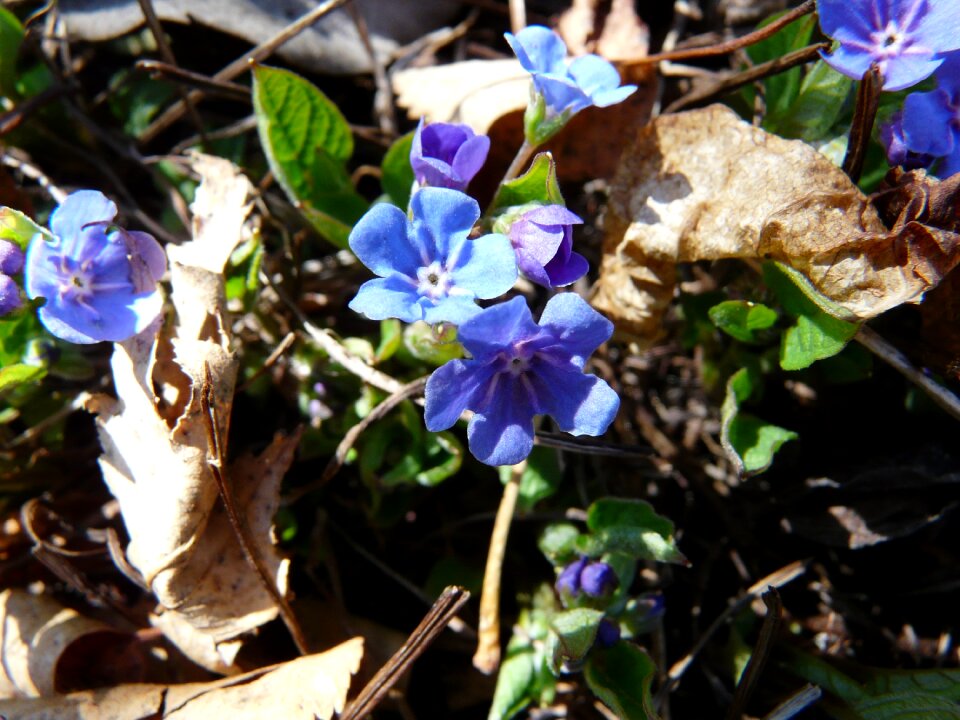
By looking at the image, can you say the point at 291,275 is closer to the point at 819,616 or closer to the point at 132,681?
the point at 132,681

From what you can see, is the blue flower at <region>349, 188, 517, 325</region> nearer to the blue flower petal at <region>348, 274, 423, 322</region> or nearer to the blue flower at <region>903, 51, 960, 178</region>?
the blue flower petal at <region>348, 274, 423, 322</region>

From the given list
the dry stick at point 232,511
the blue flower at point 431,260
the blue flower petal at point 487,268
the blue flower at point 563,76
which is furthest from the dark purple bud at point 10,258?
the blue flower at point 563,76

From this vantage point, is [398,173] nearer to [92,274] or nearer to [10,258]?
[92,274]

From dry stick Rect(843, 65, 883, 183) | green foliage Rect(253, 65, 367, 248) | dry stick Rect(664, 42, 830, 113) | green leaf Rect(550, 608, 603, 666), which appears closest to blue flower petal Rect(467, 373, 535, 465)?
green leaf Rect(550, 608, 603, 666)

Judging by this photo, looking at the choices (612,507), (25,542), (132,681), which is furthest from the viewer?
(25,542)

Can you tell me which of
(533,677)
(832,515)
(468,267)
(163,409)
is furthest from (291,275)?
(832,515)

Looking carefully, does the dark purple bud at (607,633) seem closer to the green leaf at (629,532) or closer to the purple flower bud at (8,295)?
the green leaf at (629,532)

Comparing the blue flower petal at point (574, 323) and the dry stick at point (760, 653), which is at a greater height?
the blue flower petal at point (574, 323)
